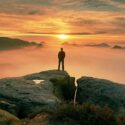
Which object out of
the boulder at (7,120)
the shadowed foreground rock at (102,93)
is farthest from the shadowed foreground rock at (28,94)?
the boulder at (7,120)

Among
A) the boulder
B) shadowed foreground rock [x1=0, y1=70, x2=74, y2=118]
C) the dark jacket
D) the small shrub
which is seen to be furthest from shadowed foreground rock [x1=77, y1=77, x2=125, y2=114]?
the boulder

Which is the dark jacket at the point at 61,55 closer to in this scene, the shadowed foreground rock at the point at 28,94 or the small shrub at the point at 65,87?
the small shrub at the point at 65,87

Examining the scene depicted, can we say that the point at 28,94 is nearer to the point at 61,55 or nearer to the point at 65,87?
the point at 65,87

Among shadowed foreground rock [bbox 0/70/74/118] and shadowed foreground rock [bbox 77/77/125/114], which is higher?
shadowed foreground rock [bbox 0/70/74/118]

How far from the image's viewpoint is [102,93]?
36219mm

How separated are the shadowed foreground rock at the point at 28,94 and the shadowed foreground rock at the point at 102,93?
2.08m

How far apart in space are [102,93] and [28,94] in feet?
23.5

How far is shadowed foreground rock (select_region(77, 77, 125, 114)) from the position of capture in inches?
1380

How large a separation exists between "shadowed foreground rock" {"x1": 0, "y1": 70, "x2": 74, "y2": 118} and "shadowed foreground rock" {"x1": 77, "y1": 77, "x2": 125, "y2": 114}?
2.08 meters

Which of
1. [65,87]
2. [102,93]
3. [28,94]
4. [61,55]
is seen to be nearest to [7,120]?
[28,94]

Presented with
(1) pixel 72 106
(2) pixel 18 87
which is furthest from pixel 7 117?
(2) pixel 18 87

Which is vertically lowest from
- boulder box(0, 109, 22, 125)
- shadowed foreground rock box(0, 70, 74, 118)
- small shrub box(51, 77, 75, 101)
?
small shrub box(51, 77, 75, 101)

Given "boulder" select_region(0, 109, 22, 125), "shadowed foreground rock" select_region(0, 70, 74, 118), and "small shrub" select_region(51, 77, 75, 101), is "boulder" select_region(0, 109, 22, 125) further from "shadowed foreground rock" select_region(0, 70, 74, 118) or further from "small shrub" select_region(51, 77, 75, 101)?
"small shrub" select_region(51, 77, 75, 101)

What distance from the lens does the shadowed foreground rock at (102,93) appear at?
35062 millimetres
